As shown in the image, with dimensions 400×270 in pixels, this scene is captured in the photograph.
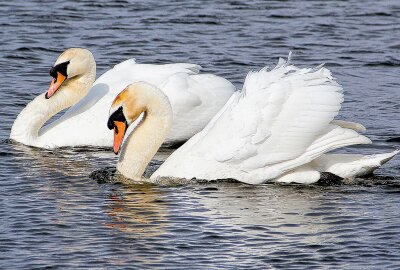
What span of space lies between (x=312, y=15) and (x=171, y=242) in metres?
12.3

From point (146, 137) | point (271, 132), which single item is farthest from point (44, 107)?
point (271, 132)

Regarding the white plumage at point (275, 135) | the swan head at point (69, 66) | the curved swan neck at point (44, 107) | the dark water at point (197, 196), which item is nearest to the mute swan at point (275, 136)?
the white plumage at point (275, 135)

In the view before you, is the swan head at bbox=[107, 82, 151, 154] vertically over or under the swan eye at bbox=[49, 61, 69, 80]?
over

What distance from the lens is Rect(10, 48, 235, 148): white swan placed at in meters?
15.0

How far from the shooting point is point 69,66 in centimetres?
1553

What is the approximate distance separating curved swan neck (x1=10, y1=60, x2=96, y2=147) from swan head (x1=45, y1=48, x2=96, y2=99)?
0.28 feet

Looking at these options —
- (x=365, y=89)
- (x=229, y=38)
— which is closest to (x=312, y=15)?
(x=229, y=38)

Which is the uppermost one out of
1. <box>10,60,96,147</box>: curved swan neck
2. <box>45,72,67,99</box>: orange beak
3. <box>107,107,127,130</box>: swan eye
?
<box>107,107,127,130</box>: swan eye

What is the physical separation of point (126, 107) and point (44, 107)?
9.14 ft

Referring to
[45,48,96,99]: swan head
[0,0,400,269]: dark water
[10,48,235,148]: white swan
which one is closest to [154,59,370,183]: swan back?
[0,0,400,269]: dark water

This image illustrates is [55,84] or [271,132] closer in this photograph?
[271,132]

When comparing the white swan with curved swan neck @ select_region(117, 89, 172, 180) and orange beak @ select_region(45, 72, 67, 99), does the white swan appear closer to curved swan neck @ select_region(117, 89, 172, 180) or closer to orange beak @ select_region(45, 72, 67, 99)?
orange beak @ select_region(45, 72, 67, 99)

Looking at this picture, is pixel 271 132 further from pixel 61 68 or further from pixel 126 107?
pixel 61 68

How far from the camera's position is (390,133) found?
1488cm
